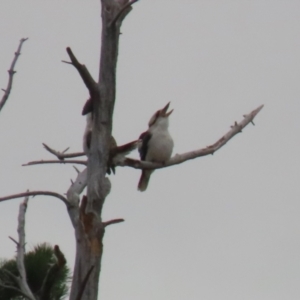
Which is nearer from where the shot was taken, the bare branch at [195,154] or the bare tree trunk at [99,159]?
the bare tree trunk at [99,159]

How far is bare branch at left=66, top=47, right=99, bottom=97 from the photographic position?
5629 mm

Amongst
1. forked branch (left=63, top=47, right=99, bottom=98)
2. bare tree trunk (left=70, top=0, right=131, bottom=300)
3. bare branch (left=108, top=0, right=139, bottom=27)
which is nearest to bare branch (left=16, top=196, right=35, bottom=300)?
bare tree trunk (left=70, top=0, right=131, bottom=300)

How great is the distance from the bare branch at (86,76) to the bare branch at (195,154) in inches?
25.8

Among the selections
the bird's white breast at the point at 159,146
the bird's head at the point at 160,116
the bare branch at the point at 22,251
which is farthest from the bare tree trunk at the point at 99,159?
the bird's head at the point at 160,116

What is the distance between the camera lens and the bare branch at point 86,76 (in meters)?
5.63

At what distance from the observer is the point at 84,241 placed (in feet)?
18.5

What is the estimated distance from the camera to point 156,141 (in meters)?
10.9

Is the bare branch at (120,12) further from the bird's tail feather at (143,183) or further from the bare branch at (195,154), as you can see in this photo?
the bird's tail feather at (143,183)

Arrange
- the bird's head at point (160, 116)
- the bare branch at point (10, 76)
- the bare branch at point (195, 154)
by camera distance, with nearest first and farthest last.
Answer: the bare branch at point (10, 76), the bare branch at point (195, 154), the bird's head at point (160, 116)

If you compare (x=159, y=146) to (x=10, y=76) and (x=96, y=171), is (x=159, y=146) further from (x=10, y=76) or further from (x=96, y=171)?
(x=10, y=76)

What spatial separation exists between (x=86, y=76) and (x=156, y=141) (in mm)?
5158

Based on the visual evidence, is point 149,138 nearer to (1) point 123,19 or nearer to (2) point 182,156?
(2) point 182,156

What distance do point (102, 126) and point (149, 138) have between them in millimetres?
5216

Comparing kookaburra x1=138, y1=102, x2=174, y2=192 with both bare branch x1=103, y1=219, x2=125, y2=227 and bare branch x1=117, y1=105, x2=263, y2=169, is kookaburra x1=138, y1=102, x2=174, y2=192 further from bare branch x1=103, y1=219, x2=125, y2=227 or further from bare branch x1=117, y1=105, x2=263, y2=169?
bare branch x1=103, y1=219, x2=125, y2=227
